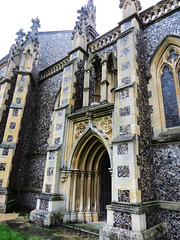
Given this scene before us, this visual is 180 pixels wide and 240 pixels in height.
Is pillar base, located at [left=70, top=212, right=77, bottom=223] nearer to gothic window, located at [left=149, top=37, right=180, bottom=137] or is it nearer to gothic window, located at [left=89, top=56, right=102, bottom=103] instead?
gothic window, located at [left=149, top=37, right=180, bottom=137]

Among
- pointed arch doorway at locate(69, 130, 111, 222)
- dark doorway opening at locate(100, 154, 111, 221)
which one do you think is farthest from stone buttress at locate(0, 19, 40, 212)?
dark doorway opening at locate(100, 154, 111, 221)

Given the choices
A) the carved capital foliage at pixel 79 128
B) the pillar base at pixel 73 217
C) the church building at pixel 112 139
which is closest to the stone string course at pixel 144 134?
the church building at pixel 112 139

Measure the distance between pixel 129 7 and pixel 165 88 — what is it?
152 inches

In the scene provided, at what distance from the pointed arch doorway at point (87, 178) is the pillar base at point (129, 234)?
2.08 metres

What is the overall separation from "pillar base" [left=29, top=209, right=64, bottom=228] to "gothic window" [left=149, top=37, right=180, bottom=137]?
4381 mm

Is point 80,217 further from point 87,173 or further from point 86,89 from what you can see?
point 86,89

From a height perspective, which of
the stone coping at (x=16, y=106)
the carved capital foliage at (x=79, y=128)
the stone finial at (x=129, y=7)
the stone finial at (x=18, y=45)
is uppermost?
the stone finial at (x=18, y=45)

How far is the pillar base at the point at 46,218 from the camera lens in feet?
19.1

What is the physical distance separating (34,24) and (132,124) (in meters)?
11.6

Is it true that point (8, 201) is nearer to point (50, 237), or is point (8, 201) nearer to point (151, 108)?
point (50, 237)

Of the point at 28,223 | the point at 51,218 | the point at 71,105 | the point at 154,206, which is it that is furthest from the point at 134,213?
the point at 71,105

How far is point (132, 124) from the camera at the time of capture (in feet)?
17.2

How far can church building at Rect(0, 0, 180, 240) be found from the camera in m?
4.90

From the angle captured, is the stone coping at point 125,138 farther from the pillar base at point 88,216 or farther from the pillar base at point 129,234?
the pillar base at point 88,216
